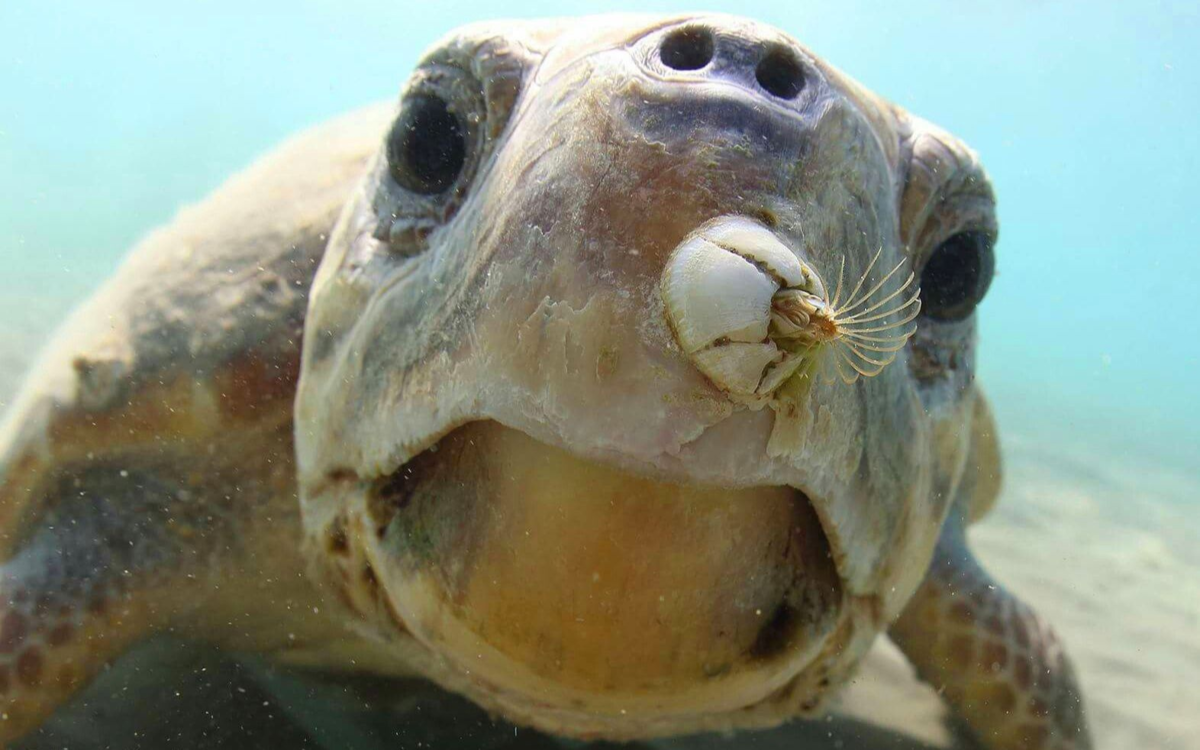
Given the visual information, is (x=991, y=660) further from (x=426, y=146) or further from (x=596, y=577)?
(x=426, y=146)

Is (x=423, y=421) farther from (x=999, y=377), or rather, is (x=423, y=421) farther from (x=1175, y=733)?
(x=999, y=377)

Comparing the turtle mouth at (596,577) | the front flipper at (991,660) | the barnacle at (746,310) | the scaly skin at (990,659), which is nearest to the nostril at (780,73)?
the barnacle at (746,310)

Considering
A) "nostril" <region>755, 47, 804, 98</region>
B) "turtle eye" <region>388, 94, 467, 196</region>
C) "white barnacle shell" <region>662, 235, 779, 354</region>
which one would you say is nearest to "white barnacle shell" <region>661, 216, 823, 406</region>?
"white barnacle shell" <region>662, 235, 779, 354</region>

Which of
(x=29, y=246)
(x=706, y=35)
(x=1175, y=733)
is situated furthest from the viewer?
(x=29, y=246)

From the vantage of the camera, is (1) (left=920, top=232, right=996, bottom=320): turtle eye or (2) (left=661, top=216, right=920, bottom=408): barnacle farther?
(1) (left=920, top=232, right=996, bottom=320): turtle eye

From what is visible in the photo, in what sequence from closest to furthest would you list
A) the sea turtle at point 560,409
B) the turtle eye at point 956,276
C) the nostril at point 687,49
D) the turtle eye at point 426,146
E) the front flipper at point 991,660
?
the sea turtle at point 560,409 → the nostril at point 687,49 → the turtle eye at point 426,146 → the turtle eye at point 956,276 → the front flipper at point 991,660

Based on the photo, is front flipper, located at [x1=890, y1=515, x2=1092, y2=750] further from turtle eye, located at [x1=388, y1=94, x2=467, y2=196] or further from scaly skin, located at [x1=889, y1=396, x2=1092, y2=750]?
turtle eye, located at [x1=388, y1=94, x2=467, y2=196]

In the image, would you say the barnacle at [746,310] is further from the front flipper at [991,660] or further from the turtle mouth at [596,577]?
the front flipper at [991,660]

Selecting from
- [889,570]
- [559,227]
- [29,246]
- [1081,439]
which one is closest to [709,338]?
[559,227]
